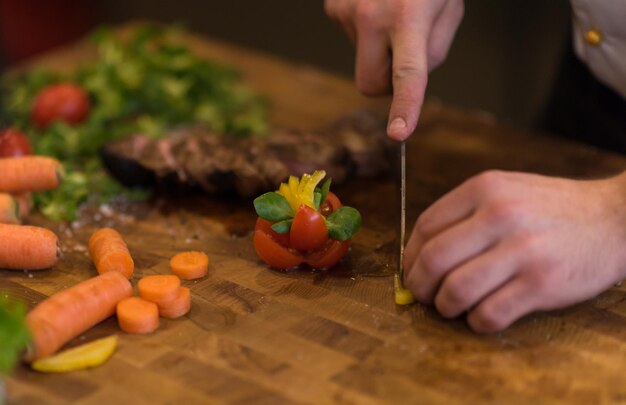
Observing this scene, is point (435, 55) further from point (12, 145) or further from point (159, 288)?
point (12, 145)

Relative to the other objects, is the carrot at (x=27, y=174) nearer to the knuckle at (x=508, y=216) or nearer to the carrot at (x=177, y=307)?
the carrot at (x=177, y=307)

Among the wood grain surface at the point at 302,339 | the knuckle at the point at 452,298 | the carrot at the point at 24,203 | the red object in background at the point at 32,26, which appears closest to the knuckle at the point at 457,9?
the wood grain surface at the point at 302,339

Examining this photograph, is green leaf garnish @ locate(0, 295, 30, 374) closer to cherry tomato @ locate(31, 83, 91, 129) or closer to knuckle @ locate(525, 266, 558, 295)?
knuckle @ locate(525, 266, 558, 295)

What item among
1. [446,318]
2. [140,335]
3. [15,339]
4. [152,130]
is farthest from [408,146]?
[15,339]

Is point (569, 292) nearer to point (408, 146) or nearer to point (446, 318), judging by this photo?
point (446, 318)

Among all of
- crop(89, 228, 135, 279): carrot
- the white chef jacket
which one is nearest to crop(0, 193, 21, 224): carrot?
crop(89, 228, 135, 279): carrot

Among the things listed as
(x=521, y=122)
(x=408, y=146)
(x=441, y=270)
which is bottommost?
(x=521, y=122)

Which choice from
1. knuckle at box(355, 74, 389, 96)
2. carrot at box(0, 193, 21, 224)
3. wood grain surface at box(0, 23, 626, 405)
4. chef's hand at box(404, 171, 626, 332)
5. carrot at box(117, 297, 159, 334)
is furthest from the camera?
knuckle at box(355, 74, 389, 96)

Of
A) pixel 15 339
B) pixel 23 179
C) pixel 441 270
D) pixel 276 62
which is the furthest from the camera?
pixel 276 62
